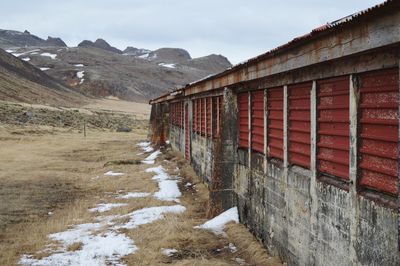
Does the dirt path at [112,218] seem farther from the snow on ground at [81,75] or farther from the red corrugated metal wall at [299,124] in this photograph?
the snow on ground at [81,75]

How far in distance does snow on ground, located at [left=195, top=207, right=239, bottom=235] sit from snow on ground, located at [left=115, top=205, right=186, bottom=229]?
107 centimetres

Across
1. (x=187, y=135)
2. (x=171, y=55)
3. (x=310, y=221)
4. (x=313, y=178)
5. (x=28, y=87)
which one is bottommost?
(x=310, y=221)

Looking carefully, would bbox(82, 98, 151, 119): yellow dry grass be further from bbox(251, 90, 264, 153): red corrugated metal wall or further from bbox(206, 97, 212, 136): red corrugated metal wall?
bbox(251, 90, 264, 153): red corrugated metal wall

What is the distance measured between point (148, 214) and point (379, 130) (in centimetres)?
624

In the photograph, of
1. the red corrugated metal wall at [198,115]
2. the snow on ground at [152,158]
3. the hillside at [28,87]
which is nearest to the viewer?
the red corrugated metal wall at [198,115]

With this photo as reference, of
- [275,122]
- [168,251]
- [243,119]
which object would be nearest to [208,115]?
[243,119]

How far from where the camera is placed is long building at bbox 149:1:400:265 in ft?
13.5

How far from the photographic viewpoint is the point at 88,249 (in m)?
7.48

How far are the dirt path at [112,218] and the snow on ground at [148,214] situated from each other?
2cm

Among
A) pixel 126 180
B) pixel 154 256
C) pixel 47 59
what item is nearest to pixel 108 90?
pixel 47 59

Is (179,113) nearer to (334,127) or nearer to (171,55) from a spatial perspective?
(334,127)

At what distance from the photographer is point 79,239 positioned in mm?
7996

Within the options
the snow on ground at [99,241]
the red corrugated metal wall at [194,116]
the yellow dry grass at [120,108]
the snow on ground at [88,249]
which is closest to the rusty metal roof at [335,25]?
the snow on ground at [99,241]

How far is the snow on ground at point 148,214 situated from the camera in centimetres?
893
